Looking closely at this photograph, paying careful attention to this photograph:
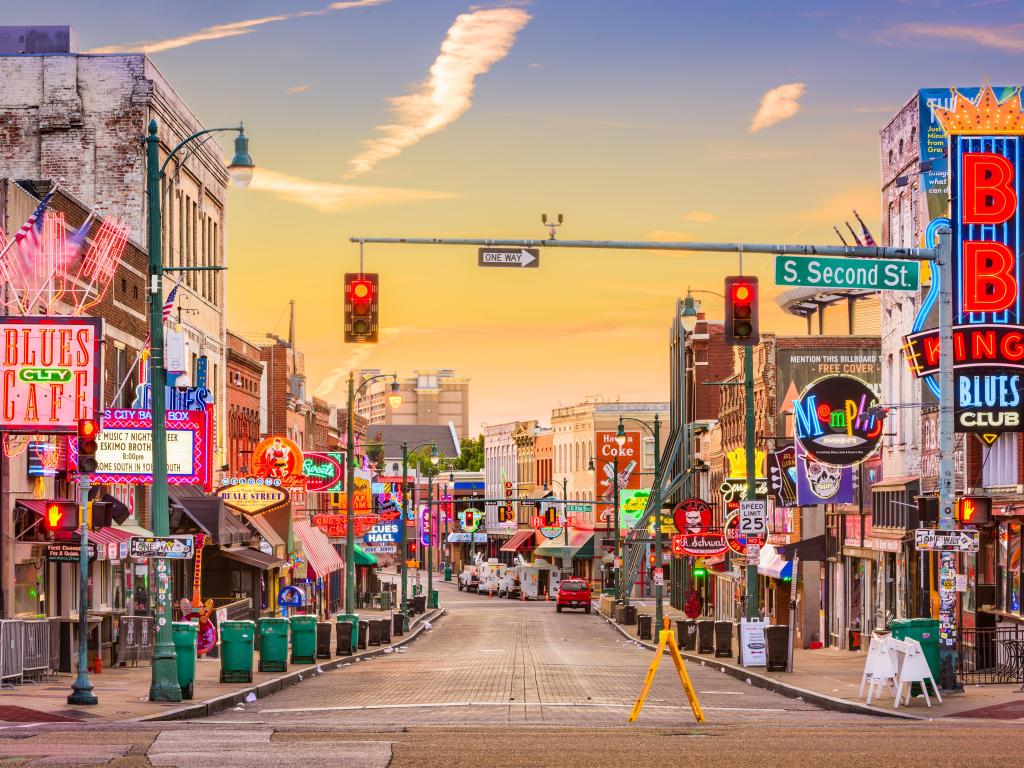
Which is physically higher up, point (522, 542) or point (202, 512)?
point (202, 512)

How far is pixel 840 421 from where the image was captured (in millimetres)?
40500

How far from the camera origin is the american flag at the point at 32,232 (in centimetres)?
3225

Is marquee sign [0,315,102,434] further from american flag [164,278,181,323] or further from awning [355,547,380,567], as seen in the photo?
awning [355,547,380,567]

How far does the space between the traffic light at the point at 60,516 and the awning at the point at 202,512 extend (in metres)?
13.3

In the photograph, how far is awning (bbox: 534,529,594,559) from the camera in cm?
12456

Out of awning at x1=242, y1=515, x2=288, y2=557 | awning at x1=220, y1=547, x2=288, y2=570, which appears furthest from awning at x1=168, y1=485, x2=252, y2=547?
awning at x1=242, y1=515, x2=288, y2=557

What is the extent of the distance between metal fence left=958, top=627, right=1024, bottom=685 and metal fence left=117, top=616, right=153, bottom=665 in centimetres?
1809

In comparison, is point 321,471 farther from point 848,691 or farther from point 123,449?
point 848,691

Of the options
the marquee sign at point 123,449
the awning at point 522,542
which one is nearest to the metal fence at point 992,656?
the marquee sign at point 123,449

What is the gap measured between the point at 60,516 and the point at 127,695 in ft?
17.3

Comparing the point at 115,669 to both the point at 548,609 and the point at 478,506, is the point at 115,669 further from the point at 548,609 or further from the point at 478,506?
the point at 478,506

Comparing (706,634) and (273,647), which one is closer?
(273,647)

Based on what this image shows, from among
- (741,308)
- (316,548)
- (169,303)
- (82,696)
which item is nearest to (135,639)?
(169,303)

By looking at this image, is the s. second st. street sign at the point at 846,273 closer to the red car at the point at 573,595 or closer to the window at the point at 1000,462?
the window at the point at 1000,462
